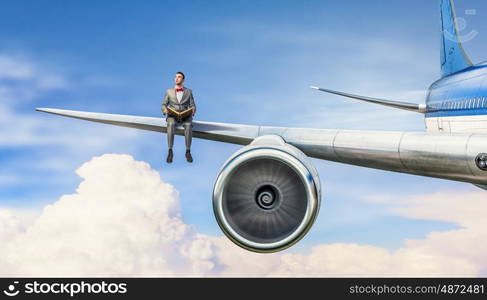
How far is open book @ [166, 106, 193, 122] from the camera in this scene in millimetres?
9672

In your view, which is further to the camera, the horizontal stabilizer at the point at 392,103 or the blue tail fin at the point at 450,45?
the blue tail fin at the point at 450,45

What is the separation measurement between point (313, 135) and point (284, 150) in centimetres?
149

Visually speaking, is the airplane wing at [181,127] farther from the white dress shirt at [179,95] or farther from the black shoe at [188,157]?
the white dress shirt at [179,95]

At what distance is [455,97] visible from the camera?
→ 20906 millimetres

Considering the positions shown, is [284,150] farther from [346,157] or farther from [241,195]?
[346,157]

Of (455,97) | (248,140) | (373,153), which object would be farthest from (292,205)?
(455,97)

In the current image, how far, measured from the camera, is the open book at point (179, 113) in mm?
9672

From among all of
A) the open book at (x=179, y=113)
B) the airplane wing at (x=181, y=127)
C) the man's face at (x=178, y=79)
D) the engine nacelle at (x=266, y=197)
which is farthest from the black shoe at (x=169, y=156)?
the engine nacelle at (x=266, y=197)

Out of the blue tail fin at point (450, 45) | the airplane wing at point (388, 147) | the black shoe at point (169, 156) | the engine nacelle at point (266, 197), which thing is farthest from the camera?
the blue tail fin at point (450, 45)

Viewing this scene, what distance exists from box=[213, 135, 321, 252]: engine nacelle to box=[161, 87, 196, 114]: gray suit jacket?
2.33m

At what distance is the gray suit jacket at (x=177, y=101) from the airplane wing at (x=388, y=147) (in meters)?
0.40

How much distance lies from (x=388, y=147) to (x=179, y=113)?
349 centimetres

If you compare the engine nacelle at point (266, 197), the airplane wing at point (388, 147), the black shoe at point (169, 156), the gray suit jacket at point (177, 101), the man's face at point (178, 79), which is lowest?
the engine nacelle at point (266, 197)

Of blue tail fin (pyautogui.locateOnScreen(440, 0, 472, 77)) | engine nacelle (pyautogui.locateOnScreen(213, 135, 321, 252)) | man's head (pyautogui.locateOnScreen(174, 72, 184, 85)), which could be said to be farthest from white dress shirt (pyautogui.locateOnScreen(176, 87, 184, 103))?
blue tail fin (pyautogui.locateOnScreen(440, 0, 472, 77))
